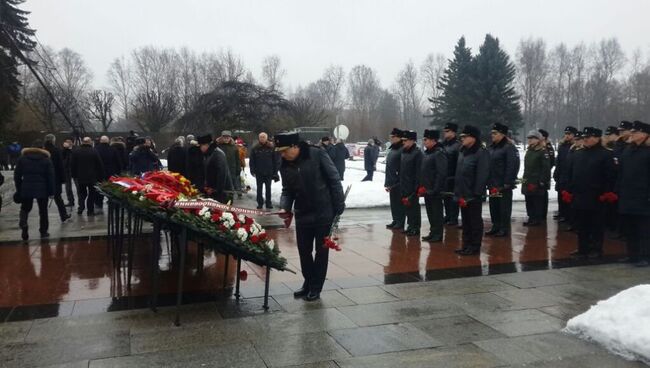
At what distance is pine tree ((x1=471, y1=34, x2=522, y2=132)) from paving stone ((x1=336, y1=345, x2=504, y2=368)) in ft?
145

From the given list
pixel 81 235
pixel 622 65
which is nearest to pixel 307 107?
pixel 81 235

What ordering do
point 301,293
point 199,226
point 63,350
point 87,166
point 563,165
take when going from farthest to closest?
point 87,166, point 563,165, point 301,293, point 199,226, point 63,350

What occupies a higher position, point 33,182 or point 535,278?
point 33,182

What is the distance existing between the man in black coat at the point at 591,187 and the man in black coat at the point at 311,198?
401 centimetres

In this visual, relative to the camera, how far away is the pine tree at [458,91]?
47.6 metres

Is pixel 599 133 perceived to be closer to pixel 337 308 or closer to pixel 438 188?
pixel 438 188

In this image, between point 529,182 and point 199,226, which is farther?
point 529,182

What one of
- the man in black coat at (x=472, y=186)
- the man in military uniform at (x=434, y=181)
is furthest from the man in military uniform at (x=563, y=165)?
the man in black coat at (x=472, y=186)

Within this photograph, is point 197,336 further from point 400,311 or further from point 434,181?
point 434,181

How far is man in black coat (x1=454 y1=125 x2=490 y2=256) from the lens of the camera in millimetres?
8633

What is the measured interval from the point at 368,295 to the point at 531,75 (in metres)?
75.2

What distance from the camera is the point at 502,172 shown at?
10516 millimetres

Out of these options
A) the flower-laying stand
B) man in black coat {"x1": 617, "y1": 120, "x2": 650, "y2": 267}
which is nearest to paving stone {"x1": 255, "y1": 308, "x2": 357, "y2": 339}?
the flower-laying stand

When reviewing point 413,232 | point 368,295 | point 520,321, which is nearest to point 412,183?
point 413,232
